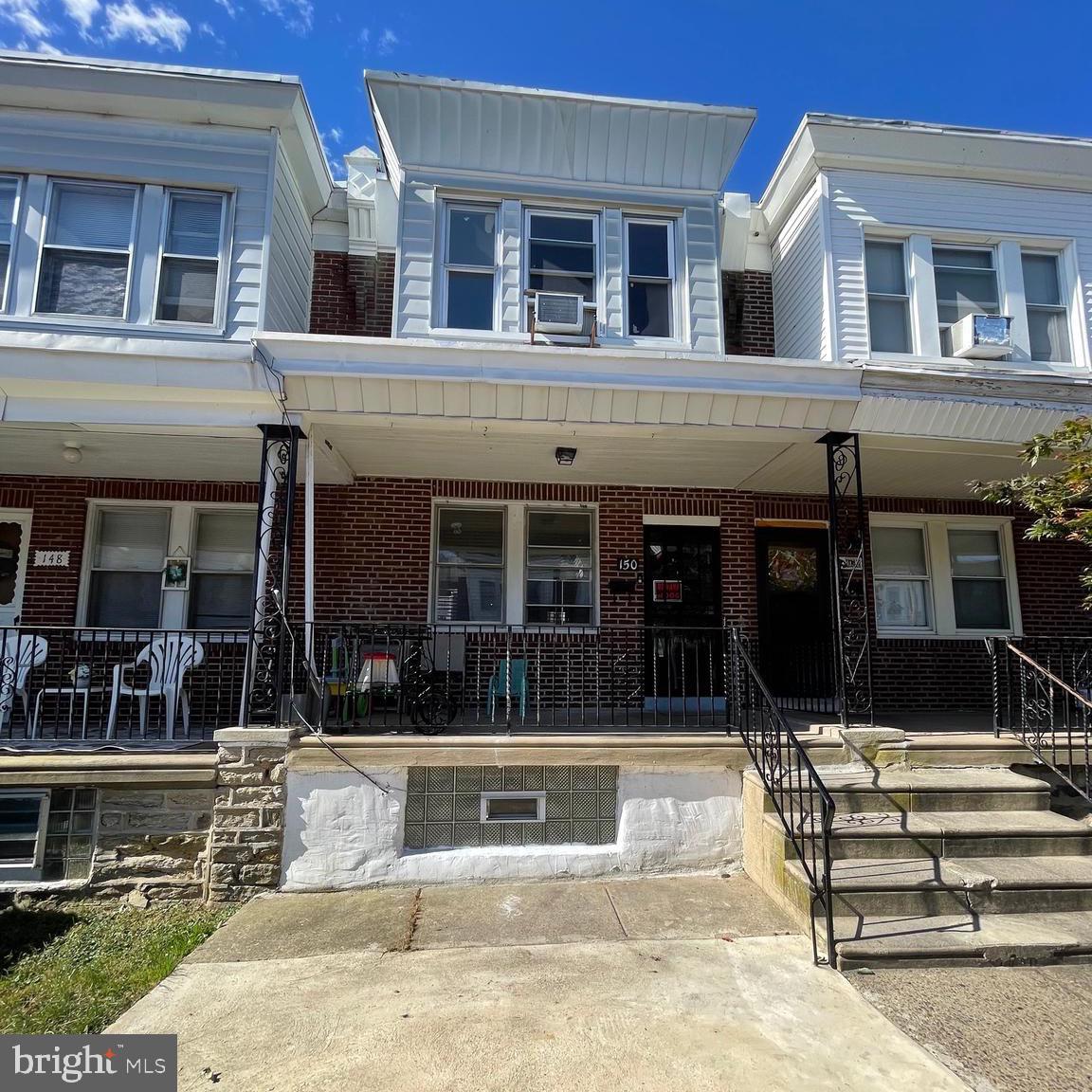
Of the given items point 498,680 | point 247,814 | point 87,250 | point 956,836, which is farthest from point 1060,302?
point 87,250

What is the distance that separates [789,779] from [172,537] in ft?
23.0

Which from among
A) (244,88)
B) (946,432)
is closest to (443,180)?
(244,88)

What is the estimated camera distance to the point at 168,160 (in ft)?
22.0

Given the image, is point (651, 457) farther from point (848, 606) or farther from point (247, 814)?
point (247, 814)

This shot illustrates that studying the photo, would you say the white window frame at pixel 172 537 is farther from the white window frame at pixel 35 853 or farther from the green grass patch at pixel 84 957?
the green grass patch at pixel 84 957

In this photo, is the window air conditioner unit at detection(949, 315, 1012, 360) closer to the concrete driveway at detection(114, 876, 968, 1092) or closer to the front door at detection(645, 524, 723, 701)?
the front door at detection(645, 524, 723, 701)

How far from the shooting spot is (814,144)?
7.52 meters

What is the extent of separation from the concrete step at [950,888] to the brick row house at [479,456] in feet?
4.18

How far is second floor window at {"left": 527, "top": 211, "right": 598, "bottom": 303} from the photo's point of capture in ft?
24.3

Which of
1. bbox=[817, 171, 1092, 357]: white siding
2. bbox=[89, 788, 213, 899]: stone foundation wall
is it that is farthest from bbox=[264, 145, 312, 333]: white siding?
bbox=[817, 171, 1092, 357]: white siding

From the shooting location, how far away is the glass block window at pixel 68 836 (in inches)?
201

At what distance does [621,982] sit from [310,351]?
4.90 meters

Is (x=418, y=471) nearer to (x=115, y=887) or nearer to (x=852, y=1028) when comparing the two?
(x=115, y=887)

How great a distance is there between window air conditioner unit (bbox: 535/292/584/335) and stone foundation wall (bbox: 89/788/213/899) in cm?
500
